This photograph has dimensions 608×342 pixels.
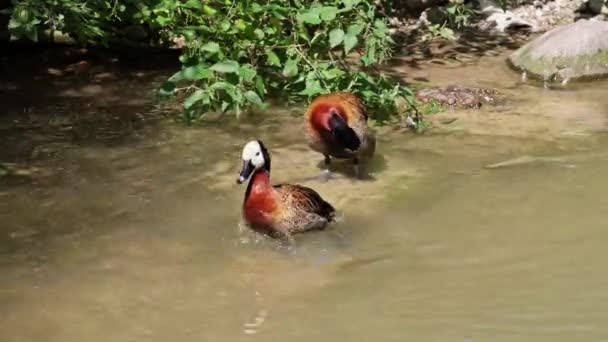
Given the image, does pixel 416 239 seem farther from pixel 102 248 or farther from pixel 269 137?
pixel 269 137

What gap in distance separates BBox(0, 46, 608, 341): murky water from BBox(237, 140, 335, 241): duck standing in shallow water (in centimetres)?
10

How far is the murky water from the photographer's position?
4.31 m

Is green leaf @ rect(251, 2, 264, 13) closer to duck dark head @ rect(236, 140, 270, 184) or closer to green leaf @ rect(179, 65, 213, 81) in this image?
green leaf @ rect(179, 65, 213, 81)

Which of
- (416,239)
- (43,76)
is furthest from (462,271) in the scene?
(43,76)

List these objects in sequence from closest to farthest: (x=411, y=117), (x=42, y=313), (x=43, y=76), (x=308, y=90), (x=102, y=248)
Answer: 1. (x=42, y=313)
2. (x=102, y=248)
3. (x=308, y=90)
4. (x=411, y=117)
5. (x=43, y=76)

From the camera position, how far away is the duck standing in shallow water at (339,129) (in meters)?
6.39

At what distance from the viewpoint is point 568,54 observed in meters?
9.23

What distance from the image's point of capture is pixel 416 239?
5348mm

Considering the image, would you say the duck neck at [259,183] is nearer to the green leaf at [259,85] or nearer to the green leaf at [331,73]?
the green leaf at [259,85]

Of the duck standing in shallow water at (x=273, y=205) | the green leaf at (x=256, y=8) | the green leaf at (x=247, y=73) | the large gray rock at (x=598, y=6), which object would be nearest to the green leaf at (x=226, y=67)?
the green leaf at (x=247, y=73)

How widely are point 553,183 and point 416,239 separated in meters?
1.32

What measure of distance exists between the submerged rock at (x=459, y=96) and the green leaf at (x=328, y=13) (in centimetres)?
166

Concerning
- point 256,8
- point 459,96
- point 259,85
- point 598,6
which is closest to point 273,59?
point 259,85

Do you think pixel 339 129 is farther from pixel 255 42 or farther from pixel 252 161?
pixel 255 42
